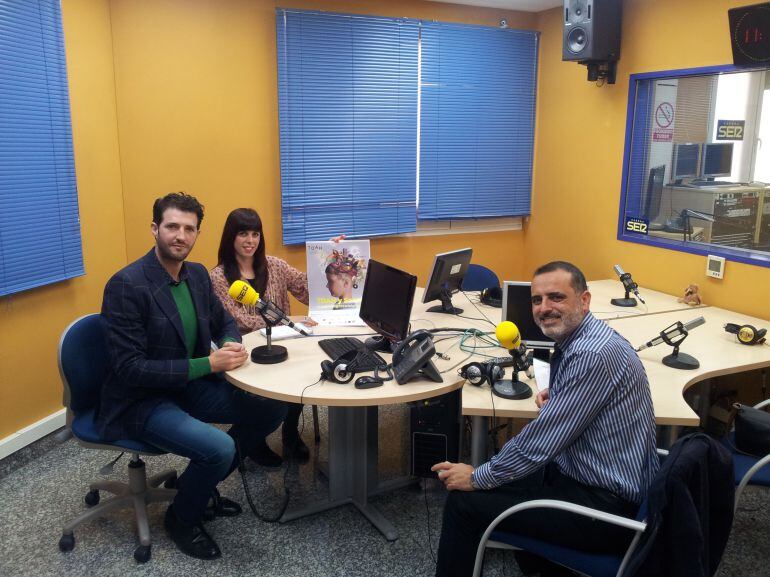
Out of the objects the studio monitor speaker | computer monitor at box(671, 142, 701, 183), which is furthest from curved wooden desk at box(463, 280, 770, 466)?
the studio monitor speaker

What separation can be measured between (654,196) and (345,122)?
84.8 inches

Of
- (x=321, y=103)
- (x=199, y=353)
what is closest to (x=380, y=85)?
(x=321, y=103)

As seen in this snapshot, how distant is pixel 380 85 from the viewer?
449 centimetres

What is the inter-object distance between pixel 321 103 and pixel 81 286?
1968 mm

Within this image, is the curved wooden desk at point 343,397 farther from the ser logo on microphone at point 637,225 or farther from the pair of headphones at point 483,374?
the ser logo on microphone at point 637,225

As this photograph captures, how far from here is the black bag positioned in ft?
7.69

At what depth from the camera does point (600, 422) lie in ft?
6.09

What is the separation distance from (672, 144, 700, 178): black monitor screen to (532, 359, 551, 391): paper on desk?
199cm

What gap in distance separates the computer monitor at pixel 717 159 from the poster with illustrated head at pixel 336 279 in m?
2.18

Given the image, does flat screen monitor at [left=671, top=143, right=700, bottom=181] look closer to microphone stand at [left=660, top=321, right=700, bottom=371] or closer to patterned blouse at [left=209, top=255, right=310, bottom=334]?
microphone stand at [left=660, top=321, right=700, bottom=371]

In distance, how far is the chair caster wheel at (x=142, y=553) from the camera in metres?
Answer: 2.53

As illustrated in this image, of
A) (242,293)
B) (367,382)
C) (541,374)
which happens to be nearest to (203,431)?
(242,293)

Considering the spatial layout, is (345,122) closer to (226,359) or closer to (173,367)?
(226,359)

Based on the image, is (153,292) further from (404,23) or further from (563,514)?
(404,23)
